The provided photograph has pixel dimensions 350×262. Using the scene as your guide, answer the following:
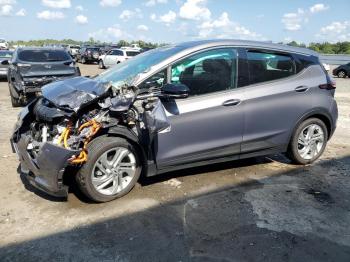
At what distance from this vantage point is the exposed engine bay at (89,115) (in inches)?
165

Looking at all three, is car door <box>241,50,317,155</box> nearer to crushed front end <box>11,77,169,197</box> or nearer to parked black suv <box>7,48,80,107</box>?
crushed front end <box>11,77,169,197</box>

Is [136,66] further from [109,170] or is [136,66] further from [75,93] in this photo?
[109,170]

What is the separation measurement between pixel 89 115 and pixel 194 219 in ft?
5.18

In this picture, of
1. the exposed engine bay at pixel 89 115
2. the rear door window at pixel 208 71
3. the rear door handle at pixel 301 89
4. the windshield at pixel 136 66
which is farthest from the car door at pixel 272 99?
the exposed engine bay at pixel 89 115

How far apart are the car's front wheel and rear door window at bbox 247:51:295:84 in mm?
1890

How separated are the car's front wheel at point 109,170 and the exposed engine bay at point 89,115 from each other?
0.13 metres

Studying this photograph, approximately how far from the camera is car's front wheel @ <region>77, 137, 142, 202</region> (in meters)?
4.23

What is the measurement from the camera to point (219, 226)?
3971mm

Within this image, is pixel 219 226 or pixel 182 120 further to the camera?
pixel 182 120

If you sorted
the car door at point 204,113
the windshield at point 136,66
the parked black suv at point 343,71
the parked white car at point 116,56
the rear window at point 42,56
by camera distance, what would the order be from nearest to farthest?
the car door at point 204,113, the windshield at point 136,66, the rear window at point 42,56, the parked black suv at point 343,71, the parked white car at point 116,56

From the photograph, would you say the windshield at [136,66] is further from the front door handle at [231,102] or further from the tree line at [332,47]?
the tree line at [332,47]

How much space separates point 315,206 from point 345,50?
231ft

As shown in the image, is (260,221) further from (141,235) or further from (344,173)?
(344,173)

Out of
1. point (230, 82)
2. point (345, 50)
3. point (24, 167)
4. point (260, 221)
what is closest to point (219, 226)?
point (260, 221)
